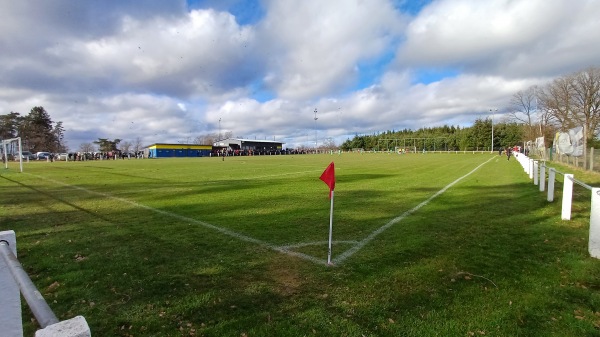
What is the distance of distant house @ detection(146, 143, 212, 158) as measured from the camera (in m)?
93.8

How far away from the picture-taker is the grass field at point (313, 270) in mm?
3486

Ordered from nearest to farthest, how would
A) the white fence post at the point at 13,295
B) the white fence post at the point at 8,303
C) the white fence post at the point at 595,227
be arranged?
the white fence post at the point at 13,295
the white fence post at the point at 8,303
the white fence post at the point at 595,227

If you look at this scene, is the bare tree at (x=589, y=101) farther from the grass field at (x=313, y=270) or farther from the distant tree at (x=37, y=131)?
the distant tree at (x=37, y=131)

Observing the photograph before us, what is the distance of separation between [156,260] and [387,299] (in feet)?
11.9

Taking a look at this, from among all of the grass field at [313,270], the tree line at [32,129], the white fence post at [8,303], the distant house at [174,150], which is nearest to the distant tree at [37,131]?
the tree line at [32,129]

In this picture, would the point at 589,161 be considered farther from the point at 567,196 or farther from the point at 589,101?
the point at 589,101

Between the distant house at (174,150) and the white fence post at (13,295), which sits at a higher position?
the distant house at (174,150)

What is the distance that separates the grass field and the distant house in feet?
296

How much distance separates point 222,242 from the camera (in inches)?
247

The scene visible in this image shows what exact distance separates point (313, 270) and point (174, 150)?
10016 centimetres

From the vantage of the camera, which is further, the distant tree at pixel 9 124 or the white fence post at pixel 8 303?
the distant tree at pixel 9 124

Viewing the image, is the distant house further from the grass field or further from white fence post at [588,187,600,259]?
white fence post at [588,187,600,259]

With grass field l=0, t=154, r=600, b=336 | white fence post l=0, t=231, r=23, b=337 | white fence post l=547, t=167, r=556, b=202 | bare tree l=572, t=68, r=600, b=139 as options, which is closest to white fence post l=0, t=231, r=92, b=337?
white fence post l=0, t=231, r=23, b=337

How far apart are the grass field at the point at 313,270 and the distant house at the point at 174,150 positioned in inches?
3546
